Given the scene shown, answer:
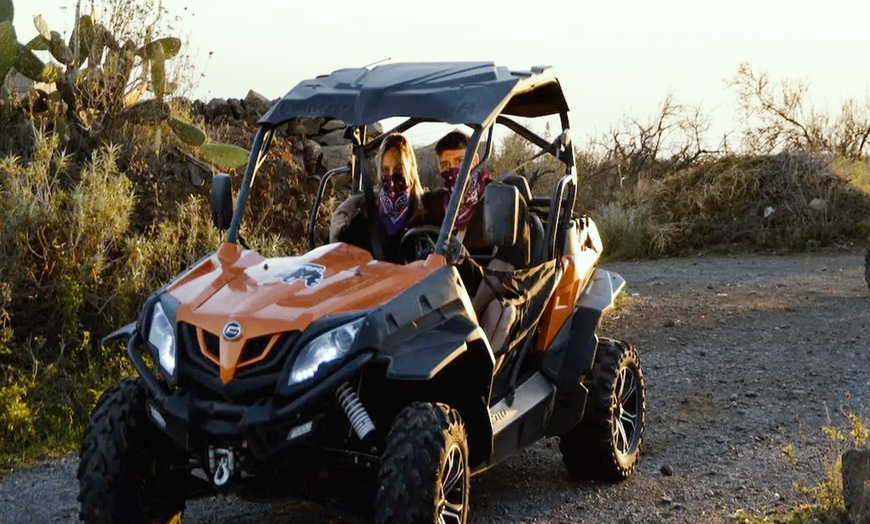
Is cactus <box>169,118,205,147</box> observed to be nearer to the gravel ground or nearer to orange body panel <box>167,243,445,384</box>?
the gravel ground

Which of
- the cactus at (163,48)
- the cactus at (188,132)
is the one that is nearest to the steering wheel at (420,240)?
the cactus at (188,132)

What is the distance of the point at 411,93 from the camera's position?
221 inches

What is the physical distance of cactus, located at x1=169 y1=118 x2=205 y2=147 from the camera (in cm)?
1138

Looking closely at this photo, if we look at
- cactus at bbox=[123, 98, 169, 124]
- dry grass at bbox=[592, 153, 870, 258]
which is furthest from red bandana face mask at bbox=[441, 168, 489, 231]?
dry grass at bbox=[592, 153, 870, 258]

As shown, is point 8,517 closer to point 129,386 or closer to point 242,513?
point 242,513

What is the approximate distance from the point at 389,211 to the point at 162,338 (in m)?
1.49

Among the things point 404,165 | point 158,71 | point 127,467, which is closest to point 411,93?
point 404,165

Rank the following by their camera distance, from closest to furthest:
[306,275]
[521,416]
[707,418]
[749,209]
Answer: [306,275]
[521,416]
[707,418]
[749,209]

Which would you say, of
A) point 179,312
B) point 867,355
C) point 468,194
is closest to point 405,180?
point 468,194

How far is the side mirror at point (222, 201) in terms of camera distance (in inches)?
228

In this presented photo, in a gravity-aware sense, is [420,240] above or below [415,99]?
below

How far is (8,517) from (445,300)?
2.92 meters

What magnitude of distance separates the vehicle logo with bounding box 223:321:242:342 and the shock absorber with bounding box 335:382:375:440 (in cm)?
44

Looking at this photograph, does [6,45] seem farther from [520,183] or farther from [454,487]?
[454,487]
